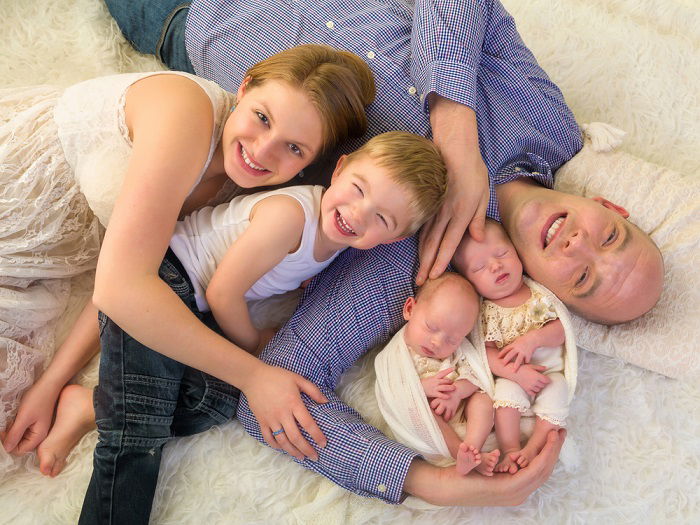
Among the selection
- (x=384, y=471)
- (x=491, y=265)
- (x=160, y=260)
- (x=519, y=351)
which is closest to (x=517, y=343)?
(x=519, y=351)

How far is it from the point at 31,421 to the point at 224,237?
568 millimetres

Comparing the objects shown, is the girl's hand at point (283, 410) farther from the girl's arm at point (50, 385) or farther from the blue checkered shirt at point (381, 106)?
the girl's arm at point (50, 385)

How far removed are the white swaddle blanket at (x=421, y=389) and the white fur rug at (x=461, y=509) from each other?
70 mm

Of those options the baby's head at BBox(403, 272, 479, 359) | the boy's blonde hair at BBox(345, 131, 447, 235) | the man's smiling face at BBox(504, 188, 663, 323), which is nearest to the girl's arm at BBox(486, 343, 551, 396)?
the baby's head at BBox(403, 272, 479, 359)

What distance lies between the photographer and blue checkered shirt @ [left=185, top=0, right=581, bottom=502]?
1.32 m

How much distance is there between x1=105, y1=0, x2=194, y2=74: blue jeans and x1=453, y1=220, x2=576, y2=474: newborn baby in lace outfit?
996 mm

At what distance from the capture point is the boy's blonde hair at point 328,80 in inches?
49.7

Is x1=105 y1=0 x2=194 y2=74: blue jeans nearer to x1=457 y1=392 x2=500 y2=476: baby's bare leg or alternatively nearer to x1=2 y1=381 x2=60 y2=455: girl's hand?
x1=2 y1=381 x2=60 y2=455: girl's hand

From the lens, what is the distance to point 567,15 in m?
1.89

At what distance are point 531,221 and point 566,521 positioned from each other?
0.67 meters

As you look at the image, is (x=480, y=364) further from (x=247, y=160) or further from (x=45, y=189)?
(x=45, y=189)

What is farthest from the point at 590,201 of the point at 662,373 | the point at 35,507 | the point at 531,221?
the point at 35,507

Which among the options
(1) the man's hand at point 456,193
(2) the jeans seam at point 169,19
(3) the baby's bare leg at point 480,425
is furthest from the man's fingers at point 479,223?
(2) the jeans seam at point 169,19

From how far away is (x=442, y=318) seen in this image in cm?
131
